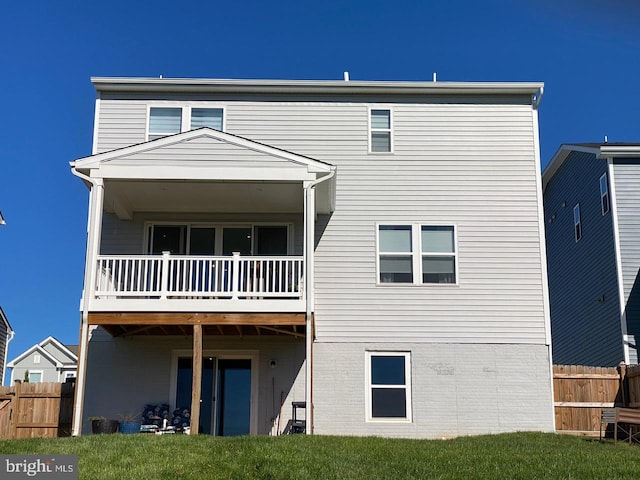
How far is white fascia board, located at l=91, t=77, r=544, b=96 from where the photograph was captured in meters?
16.3

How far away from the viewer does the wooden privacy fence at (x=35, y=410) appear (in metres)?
14.8

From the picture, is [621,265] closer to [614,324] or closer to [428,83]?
[614,324]

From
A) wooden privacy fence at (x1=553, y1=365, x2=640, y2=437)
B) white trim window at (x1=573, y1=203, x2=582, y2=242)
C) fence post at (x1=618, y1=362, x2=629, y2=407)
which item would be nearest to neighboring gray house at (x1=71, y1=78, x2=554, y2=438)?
wooden privacy fence at (x1=553, y1=365, x2=640, y2=437)

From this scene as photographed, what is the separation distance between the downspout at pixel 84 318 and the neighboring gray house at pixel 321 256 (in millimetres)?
51

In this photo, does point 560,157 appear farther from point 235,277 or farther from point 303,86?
point 235,277

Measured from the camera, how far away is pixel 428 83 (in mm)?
16359

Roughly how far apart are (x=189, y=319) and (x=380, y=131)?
584cm

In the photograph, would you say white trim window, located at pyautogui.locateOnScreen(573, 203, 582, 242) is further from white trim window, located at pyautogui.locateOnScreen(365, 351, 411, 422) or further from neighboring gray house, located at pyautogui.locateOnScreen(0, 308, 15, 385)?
neighboring gray house, located at pyautogui.locateOnScreen(0, 308, 15, 385)

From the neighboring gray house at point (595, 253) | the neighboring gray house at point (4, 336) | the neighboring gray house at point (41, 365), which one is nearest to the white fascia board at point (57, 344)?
the neighboring gray house at point (41, 365)

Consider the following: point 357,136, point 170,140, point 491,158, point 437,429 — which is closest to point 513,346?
point 437,429

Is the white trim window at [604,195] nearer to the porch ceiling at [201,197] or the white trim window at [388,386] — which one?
the white trim window at [388,386]

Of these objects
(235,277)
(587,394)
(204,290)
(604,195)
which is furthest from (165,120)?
(604,195)

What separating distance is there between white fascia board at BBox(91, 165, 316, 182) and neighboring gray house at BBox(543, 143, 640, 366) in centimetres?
888

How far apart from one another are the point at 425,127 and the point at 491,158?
1.55m
